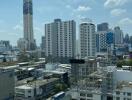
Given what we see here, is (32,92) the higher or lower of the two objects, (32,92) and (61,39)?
the lower

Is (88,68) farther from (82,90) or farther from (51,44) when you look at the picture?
(51,44)

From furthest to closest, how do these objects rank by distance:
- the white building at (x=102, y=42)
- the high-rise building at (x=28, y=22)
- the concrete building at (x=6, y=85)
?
the high-rise building at (x=28, y=22) → the white building at (x=102, y=42) → the concrete building at (x=6, y=85)

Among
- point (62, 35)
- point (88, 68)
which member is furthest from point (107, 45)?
point (88, 68)

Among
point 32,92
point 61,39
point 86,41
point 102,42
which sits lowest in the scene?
point 32,92

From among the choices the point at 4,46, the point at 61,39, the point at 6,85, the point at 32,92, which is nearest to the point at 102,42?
the point at 61,39

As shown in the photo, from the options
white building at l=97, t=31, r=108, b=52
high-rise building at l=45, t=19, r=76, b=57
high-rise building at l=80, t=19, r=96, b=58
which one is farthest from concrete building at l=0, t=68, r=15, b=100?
white building at l=97, t=31, r=108, b=52

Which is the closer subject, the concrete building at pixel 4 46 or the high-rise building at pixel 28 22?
the high-rise building at pixel 28 22

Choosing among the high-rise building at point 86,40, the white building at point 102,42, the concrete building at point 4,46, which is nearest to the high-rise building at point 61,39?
the high-rise building at point 86,40

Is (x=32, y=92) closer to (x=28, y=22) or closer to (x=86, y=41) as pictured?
(x=86, y=41)

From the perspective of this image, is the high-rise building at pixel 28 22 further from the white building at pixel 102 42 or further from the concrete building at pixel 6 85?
the concrete building at pixel 6 85
